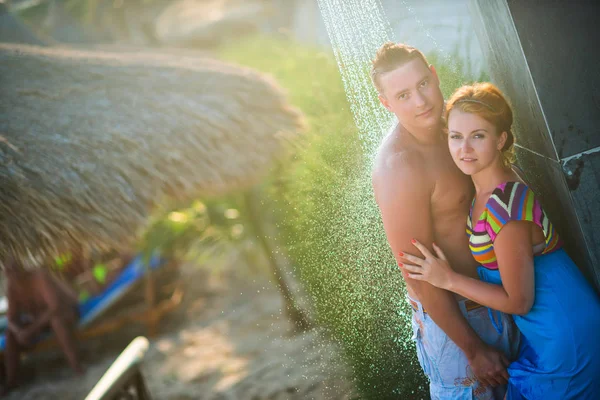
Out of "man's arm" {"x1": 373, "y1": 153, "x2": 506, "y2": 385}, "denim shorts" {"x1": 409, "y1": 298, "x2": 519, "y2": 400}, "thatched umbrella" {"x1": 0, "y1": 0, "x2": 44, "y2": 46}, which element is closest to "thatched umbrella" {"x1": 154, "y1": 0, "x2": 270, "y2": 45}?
"thatched umbrella" {"x1": 0, "y1": 0, "x2": 44, "y2": 46}

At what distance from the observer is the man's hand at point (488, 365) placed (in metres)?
1.92

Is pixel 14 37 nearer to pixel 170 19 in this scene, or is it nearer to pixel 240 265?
pixel 240 265

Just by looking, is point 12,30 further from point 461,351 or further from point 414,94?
point 461,351

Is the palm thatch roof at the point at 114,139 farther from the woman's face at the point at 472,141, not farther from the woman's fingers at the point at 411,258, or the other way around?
the woman's face at the point at 472,141

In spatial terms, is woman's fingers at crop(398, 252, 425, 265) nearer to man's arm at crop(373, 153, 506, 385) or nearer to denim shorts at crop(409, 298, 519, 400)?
man's arm at crop(373, 153, 506, 385)

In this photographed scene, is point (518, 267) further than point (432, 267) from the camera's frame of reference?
No

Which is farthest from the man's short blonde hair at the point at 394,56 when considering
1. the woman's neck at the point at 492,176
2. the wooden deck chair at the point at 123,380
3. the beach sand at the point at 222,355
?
the wooden deck chair at the point at 123,380

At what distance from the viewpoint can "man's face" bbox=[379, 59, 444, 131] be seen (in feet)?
6.02

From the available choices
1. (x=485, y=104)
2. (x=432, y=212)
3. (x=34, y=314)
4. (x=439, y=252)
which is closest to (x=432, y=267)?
(x=439, y=252)

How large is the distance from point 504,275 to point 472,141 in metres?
0.45

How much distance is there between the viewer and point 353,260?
2.63m

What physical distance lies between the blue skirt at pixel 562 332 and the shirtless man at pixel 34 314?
15.3ft

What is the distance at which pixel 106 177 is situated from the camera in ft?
10.6

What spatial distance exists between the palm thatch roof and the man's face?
194 centimetres
